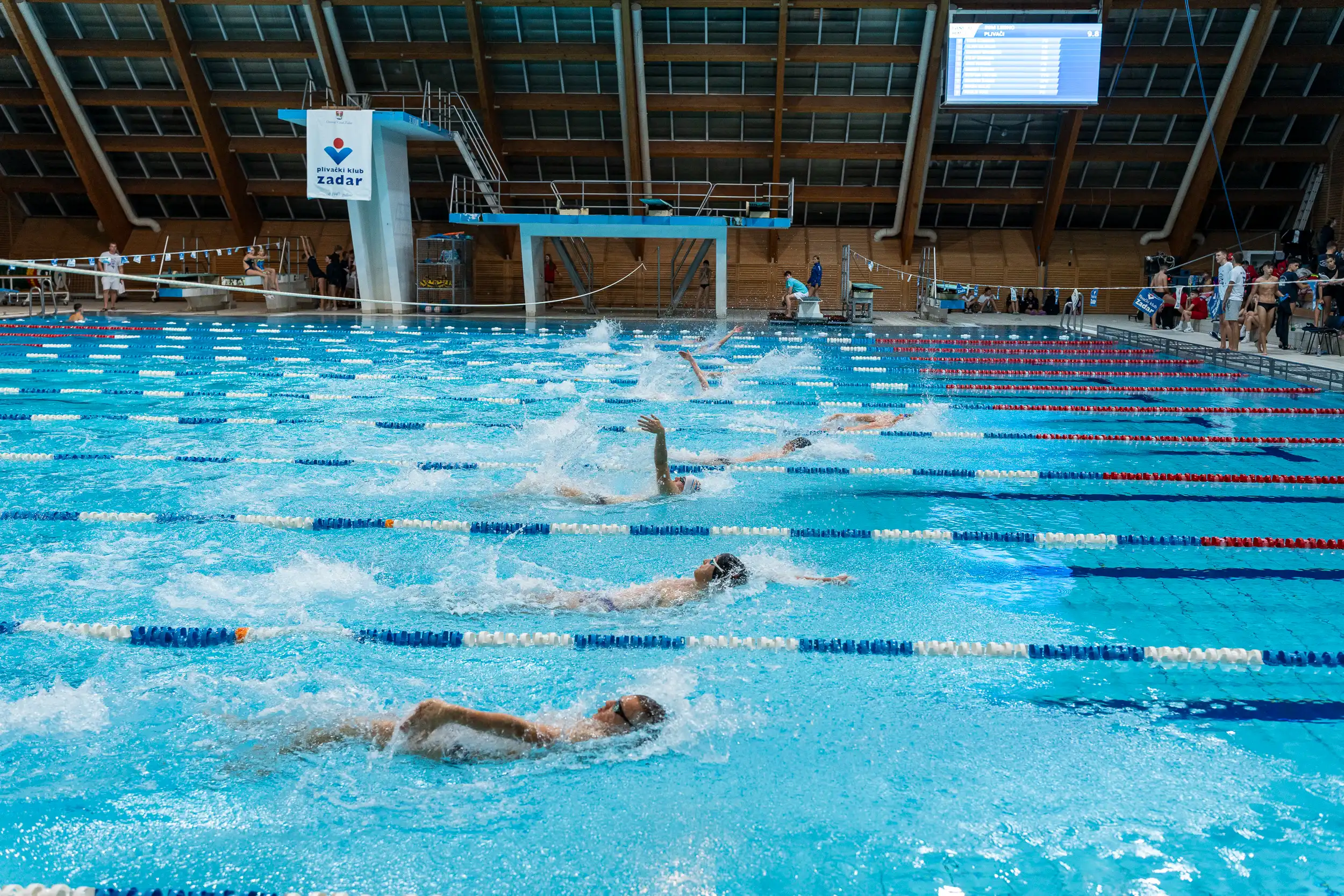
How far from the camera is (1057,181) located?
19.9m

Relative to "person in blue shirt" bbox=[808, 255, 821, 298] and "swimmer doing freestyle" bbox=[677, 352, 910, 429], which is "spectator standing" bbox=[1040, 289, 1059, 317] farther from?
"swimmer doing freestyle" bbox=[677, 352, 910, 429]

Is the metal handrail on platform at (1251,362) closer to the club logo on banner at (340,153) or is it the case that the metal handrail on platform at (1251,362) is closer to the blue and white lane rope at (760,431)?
the blue and white lane rope at (760,431)

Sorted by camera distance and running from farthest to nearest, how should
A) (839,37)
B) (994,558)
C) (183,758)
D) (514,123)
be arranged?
(514,123) < (839,37) < (994,558) < (183,758)

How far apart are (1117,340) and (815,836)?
14.7m

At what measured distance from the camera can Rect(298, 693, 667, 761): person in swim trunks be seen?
9.41 feet

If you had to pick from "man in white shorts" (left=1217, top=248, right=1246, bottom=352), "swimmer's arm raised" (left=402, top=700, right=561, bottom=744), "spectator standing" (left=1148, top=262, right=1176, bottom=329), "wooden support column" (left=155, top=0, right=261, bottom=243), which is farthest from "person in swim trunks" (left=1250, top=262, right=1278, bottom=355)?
"wooden support column" (left=155, top=0, right=261, bottom=243)

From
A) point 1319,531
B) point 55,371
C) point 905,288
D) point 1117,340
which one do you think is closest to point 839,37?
point 905,288

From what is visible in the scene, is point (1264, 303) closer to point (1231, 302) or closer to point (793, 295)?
point (1231, 302)

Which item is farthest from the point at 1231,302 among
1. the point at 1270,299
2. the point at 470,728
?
the point at 470,728

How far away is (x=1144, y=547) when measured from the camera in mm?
5141

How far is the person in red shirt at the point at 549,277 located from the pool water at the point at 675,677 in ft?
47.4

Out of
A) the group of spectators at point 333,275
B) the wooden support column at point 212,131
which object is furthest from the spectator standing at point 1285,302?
the wooden support column at point 212,131

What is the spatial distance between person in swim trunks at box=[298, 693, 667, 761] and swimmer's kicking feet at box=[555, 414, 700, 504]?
2397 mm

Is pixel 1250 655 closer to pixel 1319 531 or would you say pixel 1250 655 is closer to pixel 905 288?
pixel 1319 531
